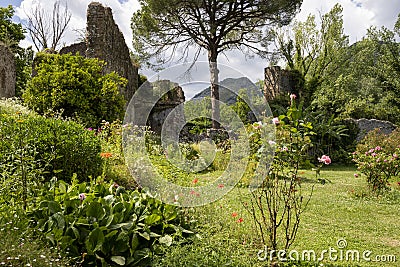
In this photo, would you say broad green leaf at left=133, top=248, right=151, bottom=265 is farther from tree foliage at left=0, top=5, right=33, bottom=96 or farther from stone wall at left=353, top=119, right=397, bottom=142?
tree foliage at left=0, top=5, right=33, bottom=96

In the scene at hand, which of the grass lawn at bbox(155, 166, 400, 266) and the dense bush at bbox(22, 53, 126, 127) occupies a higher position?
the dense bush at bbox(22, 53, 126, 127)

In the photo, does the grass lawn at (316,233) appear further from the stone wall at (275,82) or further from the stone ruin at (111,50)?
the stone wall at (275,82)

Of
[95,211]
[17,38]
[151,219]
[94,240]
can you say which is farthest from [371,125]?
[17,38]

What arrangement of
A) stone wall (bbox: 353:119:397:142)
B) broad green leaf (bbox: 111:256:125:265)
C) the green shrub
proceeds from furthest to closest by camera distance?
stone wall (bbox: 353:119:397:142)
the green shrub
broad green leaf (bbox: 111:256:125:265)

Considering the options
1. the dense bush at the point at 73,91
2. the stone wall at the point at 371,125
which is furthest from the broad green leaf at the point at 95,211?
the stone wall at the point at 371,125

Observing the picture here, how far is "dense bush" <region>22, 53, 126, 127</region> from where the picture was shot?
27.0 ft

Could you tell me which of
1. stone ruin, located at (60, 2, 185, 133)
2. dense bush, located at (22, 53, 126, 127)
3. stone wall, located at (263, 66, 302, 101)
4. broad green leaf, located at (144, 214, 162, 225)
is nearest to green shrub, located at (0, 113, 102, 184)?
broad green leaf, located at (144, 214, 162, 225)

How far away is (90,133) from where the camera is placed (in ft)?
17.5

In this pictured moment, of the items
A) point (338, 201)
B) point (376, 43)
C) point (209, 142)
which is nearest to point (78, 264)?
point (338, 201)

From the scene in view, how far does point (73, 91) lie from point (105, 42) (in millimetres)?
3002

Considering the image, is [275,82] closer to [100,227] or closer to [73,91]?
[73,91]

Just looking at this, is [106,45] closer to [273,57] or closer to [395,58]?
[273,57]

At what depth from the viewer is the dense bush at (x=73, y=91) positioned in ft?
27.0

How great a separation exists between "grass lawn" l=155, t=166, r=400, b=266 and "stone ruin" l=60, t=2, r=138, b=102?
22.0 ft
